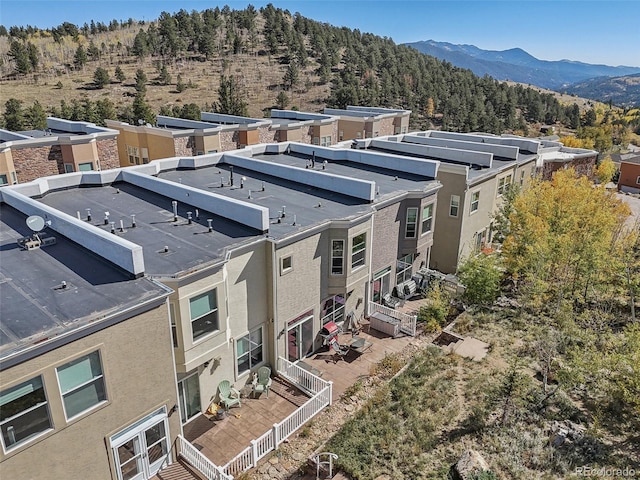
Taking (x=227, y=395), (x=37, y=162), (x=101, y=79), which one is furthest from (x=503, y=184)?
(x=101, y=79)

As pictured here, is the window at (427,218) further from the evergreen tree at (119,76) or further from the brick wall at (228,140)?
the evergreen tree at (119,76)

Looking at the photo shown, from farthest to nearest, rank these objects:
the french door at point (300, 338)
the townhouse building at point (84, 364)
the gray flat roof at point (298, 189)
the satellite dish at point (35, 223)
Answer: the gray flat roof at point (298, 189), the french door at point (300, 338), the satellite dish at point (35, 223), the townhouse building at point (84, 364)

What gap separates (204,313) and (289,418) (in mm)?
4663

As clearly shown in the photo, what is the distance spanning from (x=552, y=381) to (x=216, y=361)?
13.3 meters

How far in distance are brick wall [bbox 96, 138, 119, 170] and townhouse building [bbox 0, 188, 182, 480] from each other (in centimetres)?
1630

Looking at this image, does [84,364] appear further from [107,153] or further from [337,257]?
[107,153]

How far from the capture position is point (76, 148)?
2664cm

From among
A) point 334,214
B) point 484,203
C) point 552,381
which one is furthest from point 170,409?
point 484,203

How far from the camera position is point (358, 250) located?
19.8 metres

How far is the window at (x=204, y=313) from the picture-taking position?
13.8 meters

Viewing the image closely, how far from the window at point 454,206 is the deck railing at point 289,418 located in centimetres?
1479

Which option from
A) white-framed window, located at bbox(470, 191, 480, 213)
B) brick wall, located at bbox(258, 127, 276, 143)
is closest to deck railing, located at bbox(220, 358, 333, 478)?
white-framed window, located at bbox(470, 191, 480, 213)

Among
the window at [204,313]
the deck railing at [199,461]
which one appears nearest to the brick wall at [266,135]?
the window at [204,313]

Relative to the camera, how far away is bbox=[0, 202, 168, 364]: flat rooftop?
10047 millimetres
